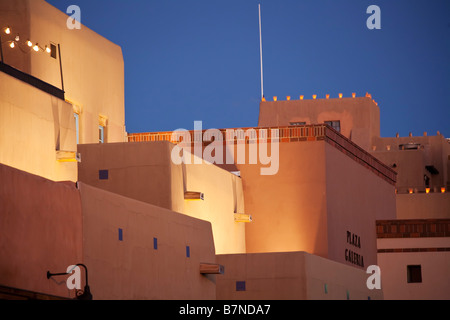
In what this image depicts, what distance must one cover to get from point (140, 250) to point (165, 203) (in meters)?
5.22

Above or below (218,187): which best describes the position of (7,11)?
above

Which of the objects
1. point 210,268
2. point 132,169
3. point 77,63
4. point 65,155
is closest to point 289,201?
point 132,169

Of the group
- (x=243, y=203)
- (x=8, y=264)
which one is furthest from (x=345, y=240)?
(x=8, y=264)

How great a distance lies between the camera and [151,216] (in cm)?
1809

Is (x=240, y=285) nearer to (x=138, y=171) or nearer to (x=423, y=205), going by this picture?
(x=138, y=171)

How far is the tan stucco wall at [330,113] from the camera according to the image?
4788cm

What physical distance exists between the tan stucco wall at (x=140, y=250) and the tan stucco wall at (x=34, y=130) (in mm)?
2001

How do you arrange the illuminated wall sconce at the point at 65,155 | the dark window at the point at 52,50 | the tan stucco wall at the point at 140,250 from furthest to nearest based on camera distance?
the dark window at the point at 52,50 → the illuminated wall sconce at the point at 65,155 → the tan stucco wall at the point at 140,250

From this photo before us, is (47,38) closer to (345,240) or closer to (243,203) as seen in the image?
(243,203)

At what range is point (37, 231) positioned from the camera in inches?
559

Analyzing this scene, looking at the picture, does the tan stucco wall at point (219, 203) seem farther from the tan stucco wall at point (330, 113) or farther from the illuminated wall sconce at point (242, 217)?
the tan stucco wall at point (330, 113)

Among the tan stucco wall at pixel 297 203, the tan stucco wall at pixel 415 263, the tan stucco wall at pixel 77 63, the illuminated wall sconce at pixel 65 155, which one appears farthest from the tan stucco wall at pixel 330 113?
the illuminated wall sconce at pixel 65 155
